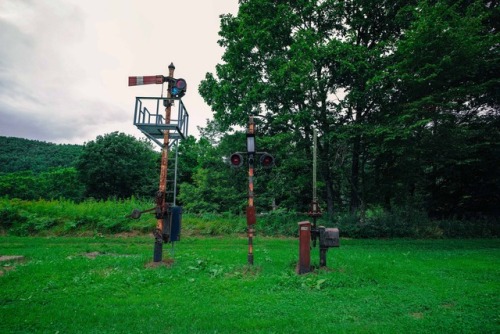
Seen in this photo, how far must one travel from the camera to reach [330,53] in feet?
52.2

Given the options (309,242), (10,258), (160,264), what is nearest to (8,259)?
(10,258)

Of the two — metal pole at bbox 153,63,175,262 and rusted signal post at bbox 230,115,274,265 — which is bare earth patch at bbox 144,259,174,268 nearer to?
metal pole at bbox 153,63,175,262

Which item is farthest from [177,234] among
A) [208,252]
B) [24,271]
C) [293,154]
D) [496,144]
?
[496,144]

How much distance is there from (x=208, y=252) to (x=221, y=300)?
18.5ft

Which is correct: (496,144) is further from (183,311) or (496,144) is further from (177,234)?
(183,311)

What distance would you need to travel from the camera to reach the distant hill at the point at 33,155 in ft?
204

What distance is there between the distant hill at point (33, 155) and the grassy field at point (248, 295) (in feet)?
198

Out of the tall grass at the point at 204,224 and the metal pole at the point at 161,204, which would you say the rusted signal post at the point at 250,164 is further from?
the tall grass at the point at 204,224

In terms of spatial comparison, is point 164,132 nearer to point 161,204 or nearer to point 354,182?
point 161,204

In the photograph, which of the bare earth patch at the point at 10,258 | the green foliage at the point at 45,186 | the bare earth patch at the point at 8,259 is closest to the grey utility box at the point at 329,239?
the bare earth patch at the point at 8,259

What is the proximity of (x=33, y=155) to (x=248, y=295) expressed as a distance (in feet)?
266

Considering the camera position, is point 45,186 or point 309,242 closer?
point 309,242

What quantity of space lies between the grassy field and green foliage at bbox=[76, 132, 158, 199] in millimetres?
30773

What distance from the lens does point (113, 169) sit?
4019 centimetres
